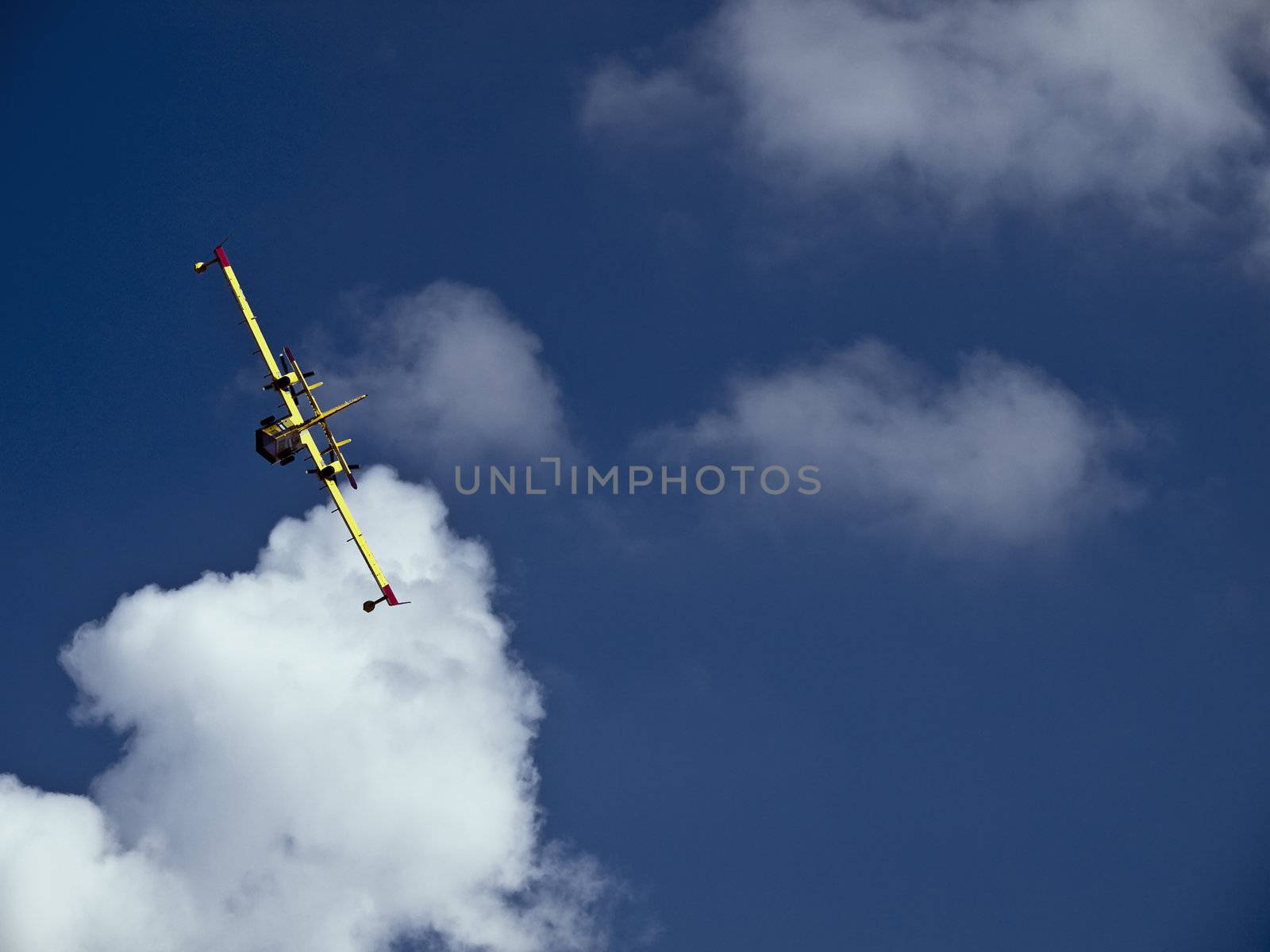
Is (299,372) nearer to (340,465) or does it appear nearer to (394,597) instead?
(340,465)

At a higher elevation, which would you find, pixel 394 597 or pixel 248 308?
pixel 248 308

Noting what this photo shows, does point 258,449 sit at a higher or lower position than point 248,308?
lower

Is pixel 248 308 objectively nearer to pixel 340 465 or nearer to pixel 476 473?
pixel 340 465

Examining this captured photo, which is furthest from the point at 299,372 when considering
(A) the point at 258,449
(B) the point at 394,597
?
(B) the point at 394,597

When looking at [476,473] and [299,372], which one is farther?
[476,473]

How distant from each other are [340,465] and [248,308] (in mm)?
16410

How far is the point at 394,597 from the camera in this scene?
15150 centimetres

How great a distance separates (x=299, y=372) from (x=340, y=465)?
29.8ft

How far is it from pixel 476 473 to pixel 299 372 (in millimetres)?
28501

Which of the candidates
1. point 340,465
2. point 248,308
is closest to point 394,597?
point 340,465

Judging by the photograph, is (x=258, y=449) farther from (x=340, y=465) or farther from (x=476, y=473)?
(x=476, y=473)

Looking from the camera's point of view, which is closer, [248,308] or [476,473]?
[248,308]

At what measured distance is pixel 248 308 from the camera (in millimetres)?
150250

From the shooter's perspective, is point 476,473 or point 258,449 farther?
point 476,473
